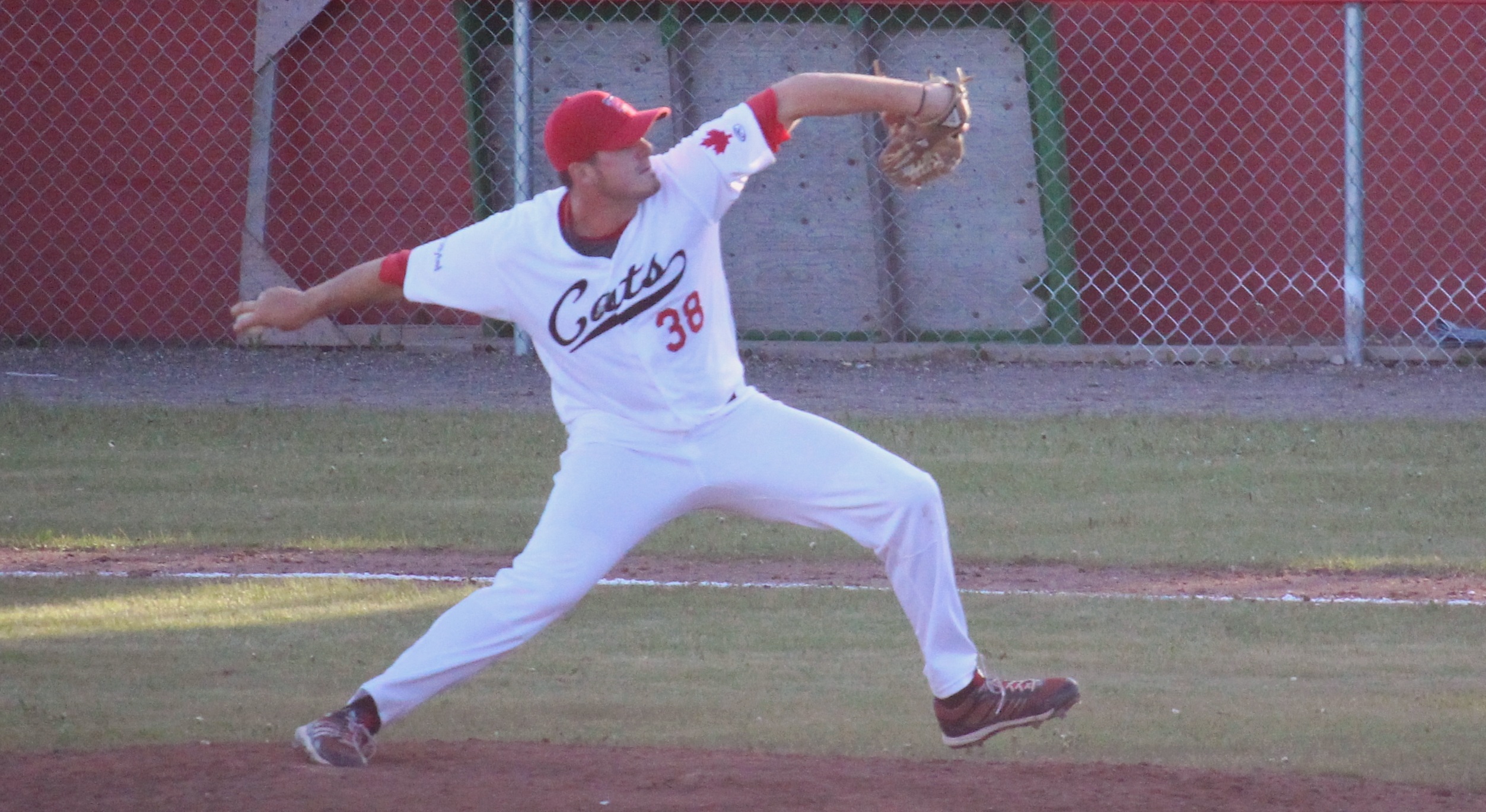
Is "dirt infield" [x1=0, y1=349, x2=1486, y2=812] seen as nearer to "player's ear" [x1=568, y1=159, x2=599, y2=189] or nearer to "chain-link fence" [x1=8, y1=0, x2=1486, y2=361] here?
"chain-link fence" [x1=8, y1=0, x2=1486, y2=361]

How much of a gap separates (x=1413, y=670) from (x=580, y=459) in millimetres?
2641

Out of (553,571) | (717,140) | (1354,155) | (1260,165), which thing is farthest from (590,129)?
(1260,165)

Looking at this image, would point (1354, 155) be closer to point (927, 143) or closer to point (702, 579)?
point (702, 579)

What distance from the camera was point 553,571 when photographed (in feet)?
13.8

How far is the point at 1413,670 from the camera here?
210 inches

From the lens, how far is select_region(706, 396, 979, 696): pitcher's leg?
430 centimetres

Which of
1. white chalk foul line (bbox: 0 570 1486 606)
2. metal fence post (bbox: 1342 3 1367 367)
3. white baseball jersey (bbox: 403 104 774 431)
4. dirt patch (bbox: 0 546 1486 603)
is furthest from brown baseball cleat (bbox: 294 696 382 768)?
metal fence post (bbox: 1342 3 1367 367)

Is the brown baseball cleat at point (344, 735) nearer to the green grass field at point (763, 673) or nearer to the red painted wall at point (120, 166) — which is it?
the green grass field at point (763, 673)

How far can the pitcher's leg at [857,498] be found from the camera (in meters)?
4.30

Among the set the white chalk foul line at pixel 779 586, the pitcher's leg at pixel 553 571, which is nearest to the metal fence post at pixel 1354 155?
the white chalk foul line at pixel 779 586

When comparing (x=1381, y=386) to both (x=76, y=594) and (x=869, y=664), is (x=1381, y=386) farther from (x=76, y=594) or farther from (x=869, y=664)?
(x=76, y=594)

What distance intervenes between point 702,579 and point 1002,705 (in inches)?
95.7

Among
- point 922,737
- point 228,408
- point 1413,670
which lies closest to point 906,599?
point 922,737

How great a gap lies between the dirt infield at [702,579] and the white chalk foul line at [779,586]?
3.3 inches
